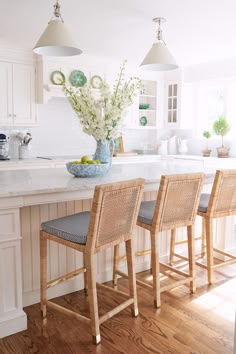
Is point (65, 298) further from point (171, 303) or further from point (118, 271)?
point (171, 303)

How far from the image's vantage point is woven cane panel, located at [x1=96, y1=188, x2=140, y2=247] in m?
2.04

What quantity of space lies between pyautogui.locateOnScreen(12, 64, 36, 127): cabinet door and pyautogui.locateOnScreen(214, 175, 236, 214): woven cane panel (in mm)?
3073

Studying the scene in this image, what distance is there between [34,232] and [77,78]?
316 cm

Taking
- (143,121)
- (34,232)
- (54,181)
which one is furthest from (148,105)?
(34,232)

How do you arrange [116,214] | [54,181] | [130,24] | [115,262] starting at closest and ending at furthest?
1. [116,214]
2. [54,181]
3. [115,262]
4. [130,24]

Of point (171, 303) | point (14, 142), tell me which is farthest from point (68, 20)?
point (171, 303)

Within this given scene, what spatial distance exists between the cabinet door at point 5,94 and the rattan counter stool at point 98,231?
2827 millimetres

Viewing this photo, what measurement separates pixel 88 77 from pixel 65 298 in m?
3.51

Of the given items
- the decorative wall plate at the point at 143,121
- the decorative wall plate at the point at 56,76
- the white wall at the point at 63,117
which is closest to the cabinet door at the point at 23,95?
the white wall at the point at 63,117

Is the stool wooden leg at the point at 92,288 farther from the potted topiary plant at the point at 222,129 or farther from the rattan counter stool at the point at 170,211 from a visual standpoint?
the potted topiary plant at the point at 222,129

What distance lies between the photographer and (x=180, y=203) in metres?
2.55

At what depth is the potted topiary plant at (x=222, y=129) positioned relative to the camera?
17.6 feet

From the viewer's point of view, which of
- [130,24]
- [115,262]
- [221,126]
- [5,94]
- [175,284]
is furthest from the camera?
[221,126]

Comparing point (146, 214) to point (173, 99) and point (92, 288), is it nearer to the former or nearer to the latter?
point (92, 288)
